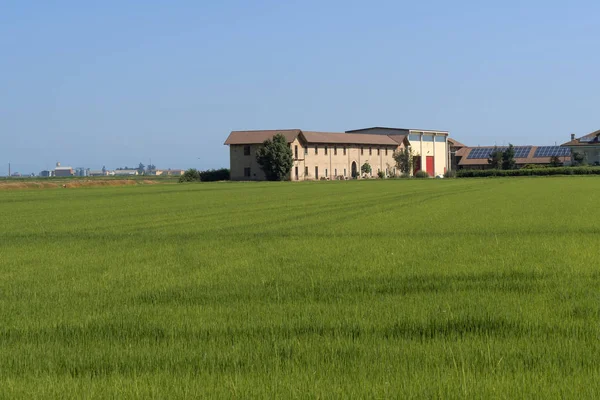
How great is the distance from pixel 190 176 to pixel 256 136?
10.2 metres

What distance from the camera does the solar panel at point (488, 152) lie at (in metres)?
132

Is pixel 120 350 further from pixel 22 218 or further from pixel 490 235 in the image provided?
pixel 22 218

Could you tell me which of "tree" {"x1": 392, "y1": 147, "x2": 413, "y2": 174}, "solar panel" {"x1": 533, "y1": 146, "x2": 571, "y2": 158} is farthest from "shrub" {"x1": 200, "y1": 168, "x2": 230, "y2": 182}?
"solar panel" {"x1": 533, "y1": 146, "x2": 571, "y2": 158}

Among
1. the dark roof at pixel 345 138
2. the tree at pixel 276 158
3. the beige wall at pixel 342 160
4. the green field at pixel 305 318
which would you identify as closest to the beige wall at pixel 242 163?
the tree at pixel 276 158

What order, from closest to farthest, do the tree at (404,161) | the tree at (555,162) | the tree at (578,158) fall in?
the tree at (578,158) < the tree at (404,161) < the tree at (555,162)

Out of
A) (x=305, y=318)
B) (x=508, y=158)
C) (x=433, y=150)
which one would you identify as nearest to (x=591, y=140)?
(x=508, y=158)

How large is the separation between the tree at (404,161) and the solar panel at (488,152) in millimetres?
26422

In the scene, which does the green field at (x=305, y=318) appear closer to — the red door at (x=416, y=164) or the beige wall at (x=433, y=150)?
the red door at (x=416, y=164)

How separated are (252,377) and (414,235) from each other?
1195cm

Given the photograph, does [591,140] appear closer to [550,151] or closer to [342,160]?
[550,151]

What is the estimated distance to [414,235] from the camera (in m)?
17.0

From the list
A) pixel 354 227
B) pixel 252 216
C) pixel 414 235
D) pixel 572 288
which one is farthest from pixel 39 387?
pixel 252 216

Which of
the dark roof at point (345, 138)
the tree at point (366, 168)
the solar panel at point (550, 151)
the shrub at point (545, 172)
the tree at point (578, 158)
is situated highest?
the dark roof at point (345, 138)

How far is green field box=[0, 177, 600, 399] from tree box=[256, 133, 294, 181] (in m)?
76.1
